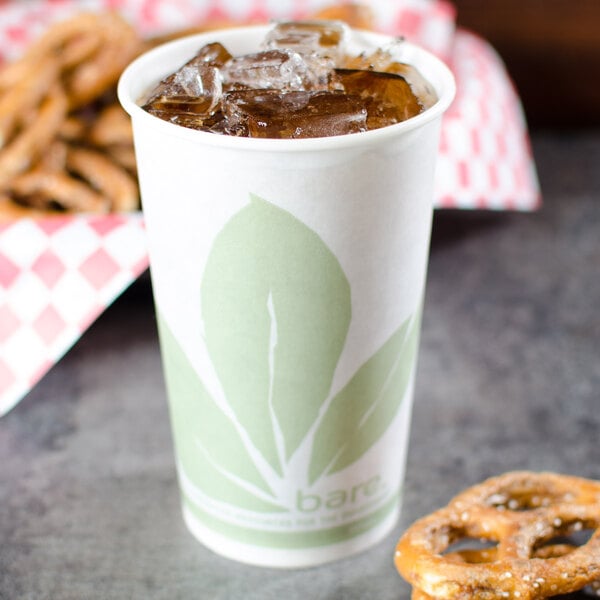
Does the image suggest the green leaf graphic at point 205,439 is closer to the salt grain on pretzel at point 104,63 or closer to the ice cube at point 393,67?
the ice cube at point 393,67

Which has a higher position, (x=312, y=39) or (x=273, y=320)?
(x=312, y=39)

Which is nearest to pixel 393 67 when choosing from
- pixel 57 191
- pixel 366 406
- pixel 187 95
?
pixel 187 95

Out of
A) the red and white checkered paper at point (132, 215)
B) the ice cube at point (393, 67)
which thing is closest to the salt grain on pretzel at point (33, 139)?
the red and white checkered paper at point (132, 215)

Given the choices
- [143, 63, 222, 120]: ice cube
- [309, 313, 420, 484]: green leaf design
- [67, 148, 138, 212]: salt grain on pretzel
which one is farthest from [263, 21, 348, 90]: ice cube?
[67, 148, 138, 212]: salt grain on pretzel

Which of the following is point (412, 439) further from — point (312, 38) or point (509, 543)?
point (312, 38)

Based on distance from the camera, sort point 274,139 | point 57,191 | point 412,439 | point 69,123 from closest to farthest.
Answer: point 274,139 < point 412,439 < point 57,191 < point 69,123

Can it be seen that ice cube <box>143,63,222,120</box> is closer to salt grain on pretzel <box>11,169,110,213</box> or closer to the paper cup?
the paper cup

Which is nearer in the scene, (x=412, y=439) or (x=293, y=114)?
(x=293, y=114)
